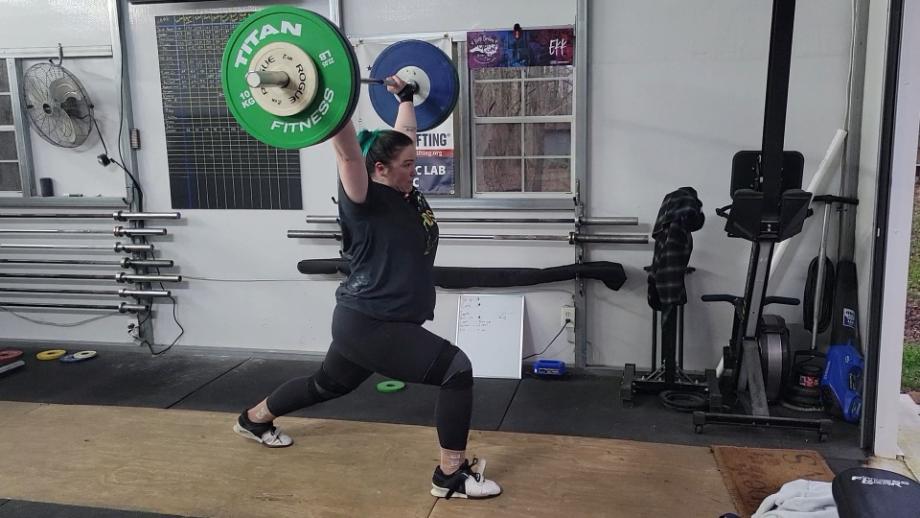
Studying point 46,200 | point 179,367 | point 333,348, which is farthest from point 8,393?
point 333,348

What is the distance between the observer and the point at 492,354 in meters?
3.89

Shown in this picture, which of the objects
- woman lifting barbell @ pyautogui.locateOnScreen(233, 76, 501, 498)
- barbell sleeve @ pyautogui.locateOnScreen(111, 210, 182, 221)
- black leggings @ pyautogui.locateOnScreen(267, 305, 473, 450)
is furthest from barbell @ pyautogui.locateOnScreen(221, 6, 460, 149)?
barbell sleeve @ pyautogui.locateOnScreen(111, 210, 182, 221)

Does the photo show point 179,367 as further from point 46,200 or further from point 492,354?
point 492,354

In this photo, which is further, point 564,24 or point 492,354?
point 492,354

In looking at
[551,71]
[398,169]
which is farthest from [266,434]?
[551,71]

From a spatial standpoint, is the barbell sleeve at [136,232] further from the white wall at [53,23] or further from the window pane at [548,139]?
the window pane at [548,139]

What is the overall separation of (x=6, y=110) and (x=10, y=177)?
434mm

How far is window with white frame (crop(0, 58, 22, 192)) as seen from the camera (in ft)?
14.3

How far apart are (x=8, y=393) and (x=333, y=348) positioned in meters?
2.32

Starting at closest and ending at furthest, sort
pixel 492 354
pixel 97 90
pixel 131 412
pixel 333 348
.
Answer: pixel 333 348
pixel 131 412
pixel 492 354
pixel 97 90

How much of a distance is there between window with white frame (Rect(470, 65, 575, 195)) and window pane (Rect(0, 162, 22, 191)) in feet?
9.96

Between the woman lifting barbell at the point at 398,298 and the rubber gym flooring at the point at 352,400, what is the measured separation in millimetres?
444

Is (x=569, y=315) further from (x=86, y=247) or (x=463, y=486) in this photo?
(x=86, y=247)

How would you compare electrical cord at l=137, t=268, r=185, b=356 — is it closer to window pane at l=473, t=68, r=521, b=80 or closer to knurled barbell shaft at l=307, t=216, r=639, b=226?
knurled barbell shaft at l=307, t=216, r=639, b=226
